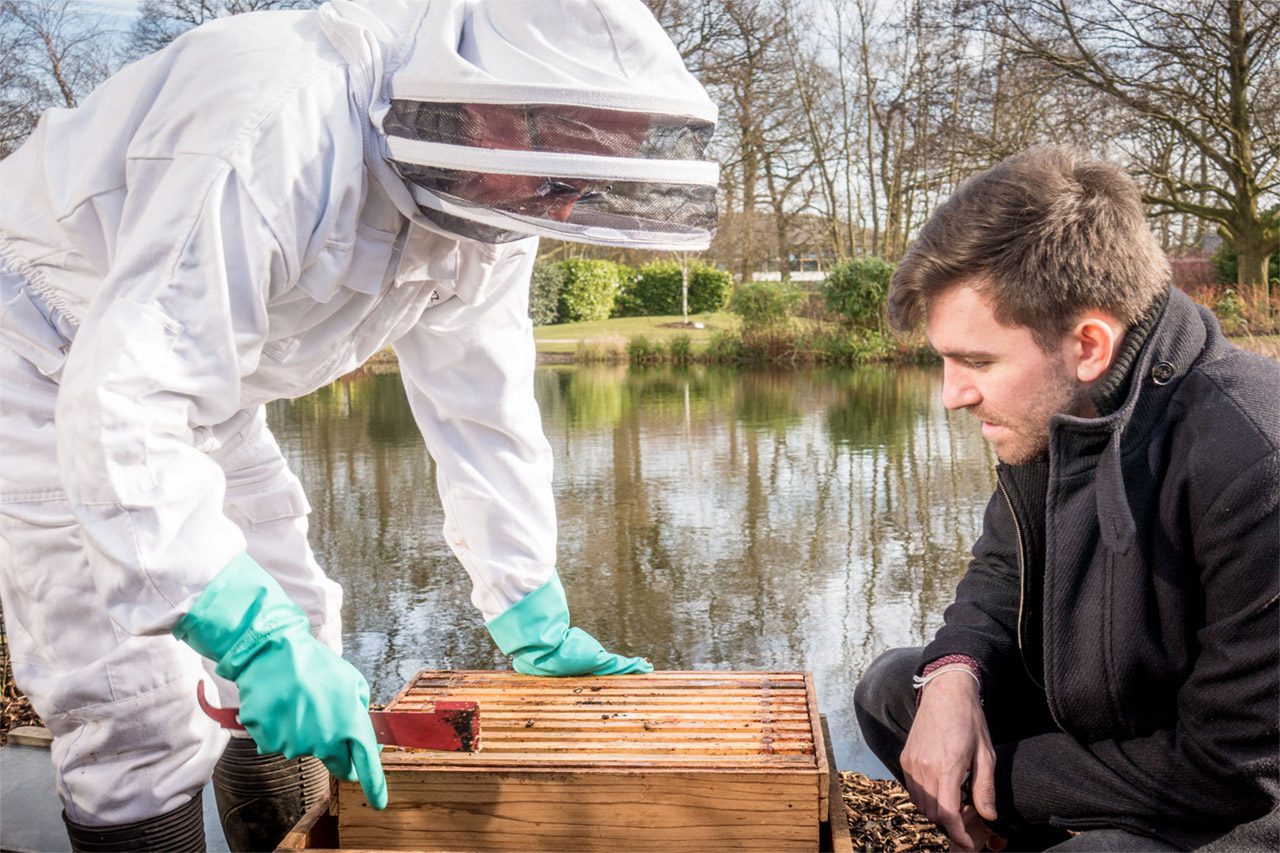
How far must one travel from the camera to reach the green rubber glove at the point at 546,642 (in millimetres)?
2447

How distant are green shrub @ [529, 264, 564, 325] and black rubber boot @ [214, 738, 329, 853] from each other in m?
19.2

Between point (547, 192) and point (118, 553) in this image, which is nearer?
point (118, 553)

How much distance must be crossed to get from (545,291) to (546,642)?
19962mm

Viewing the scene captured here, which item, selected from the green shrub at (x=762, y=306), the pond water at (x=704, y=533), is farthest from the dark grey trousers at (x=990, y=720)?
the green shrub at (x=762, y=306)

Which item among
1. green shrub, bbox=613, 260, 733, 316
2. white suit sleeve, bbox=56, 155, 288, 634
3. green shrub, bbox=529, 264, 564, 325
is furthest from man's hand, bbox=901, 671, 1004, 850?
green shrub, bbox=613, 260, 733, 316

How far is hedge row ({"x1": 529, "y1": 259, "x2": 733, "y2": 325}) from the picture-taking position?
23.0m

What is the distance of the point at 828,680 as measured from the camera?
3537 millimetres

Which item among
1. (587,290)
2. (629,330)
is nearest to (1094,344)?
(629,330)

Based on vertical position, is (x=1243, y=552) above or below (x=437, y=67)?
below

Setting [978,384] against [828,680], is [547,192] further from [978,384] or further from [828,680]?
[828,680]

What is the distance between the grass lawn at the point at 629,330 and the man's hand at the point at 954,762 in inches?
591

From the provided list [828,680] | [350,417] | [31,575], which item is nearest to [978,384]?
[31,575]

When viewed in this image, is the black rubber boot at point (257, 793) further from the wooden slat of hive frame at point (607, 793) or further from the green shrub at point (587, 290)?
the green shrub at point (587, 290)

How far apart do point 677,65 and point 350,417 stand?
9.19 meters
